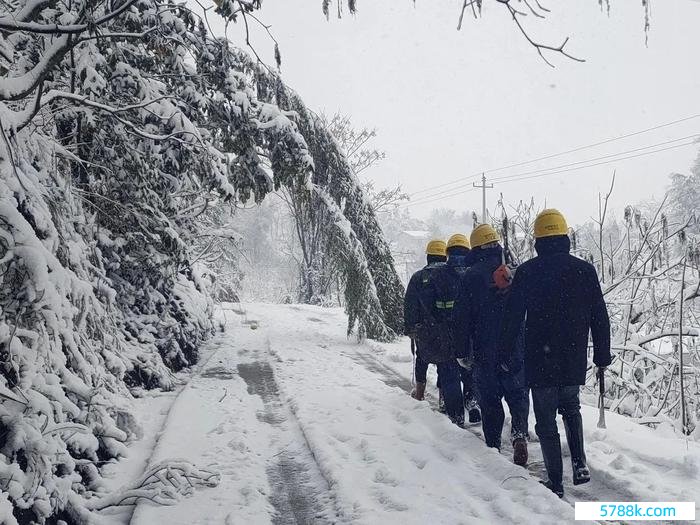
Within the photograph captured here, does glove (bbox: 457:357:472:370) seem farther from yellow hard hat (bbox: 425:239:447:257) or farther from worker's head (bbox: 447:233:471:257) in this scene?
yellow hard hat (bbox: 425:239:447:257)

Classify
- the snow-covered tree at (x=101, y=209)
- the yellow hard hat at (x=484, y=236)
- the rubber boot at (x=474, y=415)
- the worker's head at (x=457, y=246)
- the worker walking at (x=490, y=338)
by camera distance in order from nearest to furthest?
the snow-covered tree at (x=101, y=209) → the worker walking at (x=490, y=338) → the yellow hard hat at (x=484, y=236) → the rubber boot at (x=474, y=415) → the worker's head at (x=457, y=246)

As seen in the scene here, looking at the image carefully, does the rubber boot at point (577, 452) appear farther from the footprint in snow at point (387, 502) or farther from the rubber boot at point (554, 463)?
the footprint in snow at point (387, 502)

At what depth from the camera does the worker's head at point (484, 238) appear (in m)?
5.24

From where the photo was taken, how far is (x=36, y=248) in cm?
335

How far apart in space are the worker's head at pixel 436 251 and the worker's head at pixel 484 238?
108cm

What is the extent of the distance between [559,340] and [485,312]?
1.12 meters

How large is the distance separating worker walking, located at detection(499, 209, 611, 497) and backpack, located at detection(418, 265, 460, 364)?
5.73 ft

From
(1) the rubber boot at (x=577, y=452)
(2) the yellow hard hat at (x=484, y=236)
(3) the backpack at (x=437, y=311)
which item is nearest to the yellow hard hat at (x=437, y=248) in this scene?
(3) the backpack at (x=437, y=311)

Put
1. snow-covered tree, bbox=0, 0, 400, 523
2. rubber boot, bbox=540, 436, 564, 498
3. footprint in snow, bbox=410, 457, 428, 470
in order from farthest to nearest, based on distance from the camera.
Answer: footprint in snow, bbox=410, 457, 428, 470 < rubber boot, bbox=540, 436, 564, 498 < snow-covered tree, bbox=0, 0, 400, 523

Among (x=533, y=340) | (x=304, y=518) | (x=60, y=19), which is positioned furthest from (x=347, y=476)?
(x=60, y=19)

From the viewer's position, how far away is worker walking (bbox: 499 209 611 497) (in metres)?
4.01

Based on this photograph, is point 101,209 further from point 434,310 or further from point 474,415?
point 474,415

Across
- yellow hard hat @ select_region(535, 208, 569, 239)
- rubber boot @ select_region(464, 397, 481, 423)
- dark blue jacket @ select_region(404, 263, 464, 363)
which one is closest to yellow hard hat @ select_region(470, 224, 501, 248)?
dark blue jacket @ select_region(404, 263, 464, 363)

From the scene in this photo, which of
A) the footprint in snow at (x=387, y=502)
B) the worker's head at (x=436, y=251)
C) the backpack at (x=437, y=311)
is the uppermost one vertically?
the worker's head at (x=436, y=251)
